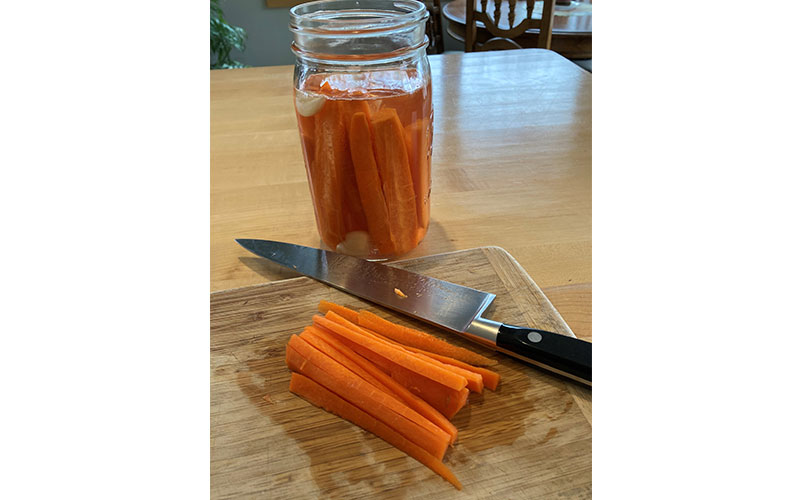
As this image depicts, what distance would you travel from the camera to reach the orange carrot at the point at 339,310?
82cm

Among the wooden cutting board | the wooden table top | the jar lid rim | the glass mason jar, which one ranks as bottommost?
the wooden cutting board

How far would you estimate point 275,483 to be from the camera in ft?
2.06

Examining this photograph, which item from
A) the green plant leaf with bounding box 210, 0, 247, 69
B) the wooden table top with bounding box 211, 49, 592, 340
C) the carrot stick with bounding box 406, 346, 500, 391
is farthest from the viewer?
the green plant leaf with bounding box 210, 0, 247, 69

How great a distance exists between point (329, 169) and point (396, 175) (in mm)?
97

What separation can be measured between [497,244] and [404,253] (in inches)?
6.3

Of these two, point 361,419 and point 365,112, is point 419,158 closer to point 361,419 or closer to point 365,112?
point 365,112

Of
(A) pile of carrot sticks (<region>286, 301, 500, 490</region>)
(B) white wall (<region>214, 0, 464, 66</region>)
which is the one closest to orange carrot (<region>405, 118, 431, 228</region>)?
(A) pile of carrot sticks (<region>286, 301, 500, 490</region>)

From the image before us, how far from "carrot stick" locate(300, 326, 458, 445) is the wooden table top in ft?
0.74

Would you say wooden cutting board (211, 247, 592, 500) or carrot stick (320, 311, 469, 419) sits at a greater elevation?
carrot stick (320, 311, 469, 419)

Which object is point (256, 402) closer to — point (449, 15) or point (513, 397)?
point (513, 397)

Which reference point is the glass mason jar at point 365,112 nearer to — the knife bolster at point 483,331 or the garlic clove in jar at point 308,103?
the garlic clove in jar at point 308,103

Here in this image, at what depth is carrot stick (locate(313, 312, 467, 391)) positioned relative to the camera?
69cm

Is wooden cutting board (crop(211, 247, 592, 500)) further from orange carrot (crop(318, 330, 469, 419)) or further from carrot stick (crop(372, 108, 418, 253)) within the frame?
carrot stick (crop(372, 108, 418, 253))

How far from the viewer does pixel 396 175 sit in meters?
0.87
